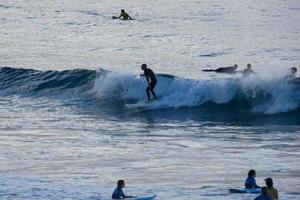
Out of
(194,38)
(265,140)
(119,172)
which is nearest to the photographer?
(119,172)

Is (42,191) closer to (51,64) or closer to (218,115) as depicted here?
(218,115)

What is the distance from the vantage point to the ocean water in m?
18.5

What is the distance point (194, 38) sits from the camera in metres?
46.7

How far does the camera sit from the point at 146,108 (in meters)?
29.4

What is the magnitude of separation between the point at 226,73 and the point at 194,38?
13556 millimetres

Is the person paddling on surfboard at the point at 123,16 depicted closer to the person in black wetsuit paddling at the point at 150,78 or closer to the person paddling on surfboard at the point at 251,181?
the person in black wetsuit paddling at the point at 150,78

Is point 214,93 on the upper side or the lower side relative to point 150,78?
lower

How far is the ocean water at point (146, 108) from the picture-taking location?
729 inches

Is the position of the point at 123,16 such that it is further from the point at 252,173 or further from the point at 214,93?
the point at 252,173

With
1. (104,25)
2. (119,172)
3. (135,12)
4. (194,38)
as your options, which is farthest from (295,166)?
(135,12)

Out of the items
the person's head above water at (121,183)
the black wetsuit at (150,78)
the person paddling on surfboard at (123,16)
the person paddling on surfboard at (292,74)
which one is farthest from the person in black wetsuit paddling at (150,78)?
the person paddling on surfboard at (123,16)


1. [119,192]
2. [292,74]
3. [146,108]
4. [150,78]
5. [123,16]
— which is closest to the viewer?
[119,192]

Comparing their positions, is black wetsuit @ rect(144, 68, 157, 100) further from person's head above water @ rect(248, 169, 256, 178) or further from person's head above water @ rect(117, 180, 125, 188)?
person's head above water @ rect(117, 180, 125, 188)

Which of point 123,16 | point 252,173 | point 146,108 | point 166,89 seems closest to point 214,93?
point 166,89
